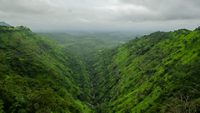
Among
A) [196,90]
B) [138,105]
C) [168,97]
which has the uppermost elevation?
[196,90]

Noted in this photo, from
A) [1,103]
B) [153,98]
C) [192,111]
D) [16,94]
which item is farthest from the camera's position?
[153,98]

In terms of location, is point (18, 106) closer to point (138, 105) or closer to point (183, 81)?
point (138, 105)

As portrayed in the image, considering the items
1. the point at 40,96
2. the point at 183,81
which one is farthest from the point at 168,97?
the point at 40,96

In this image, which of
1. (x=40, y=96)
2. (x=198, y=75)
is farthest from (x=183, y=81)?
(x=40, y=96)

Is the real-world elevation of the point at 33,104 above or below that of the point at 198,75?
below

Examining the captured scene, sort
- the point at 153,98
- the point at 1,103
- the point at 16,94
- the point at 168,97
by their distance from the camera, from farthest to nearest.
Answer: the point at 153,98
the point at 168,97
the point at 16,94
the point at 1,103

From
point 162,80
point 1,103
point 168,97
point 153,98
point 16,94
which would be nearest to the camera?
point 1,103

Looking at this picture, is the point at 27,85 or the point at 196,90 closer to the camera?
the point at 196,90

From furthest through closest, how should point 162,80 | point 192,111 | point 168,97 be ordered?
point 162,80 < point 168,97 < point 192,111

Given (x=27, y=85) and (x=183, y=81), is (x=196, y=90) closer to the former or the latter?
(x=183, y=81)
